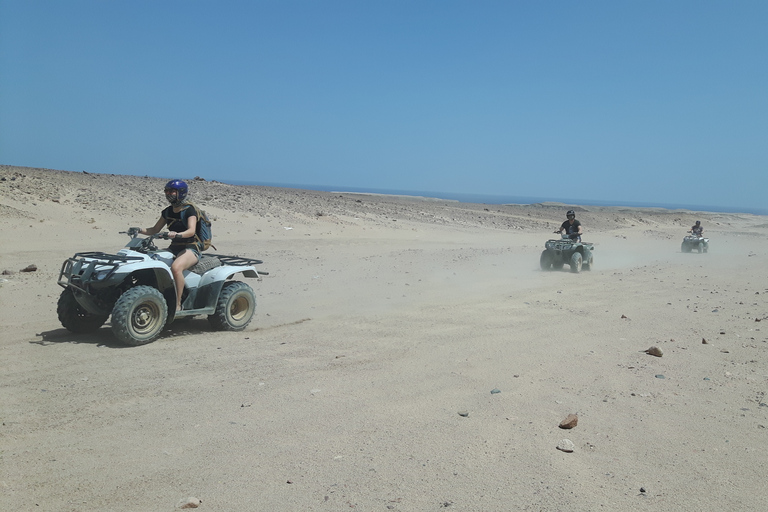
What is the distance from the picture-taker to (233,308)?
830 cm

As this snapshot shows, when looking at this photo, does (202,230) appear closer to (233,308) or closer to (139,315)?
(233,308)

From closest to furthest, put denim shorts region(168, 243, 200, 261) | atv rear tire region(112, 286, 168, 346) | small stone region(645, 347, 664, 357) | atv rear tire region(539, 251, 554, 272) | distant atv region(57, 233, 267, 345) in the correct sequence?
atv rear tire region(112, 286, 168, 346) < distant atv region(57, 233, 267, 345) < small stone region(645, 347, 664, 357) < denim shorts region(168, 243, 200, 261) < atv rear tire region(539, 251, 554, 272)

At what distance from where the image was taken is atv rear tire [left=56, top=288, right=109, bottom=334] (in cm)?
719

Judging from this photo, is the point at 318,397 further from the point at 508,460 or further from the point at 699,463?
the point at 699,463

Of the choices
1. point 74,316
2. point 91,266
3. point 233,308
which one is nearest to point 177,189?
point 91,266

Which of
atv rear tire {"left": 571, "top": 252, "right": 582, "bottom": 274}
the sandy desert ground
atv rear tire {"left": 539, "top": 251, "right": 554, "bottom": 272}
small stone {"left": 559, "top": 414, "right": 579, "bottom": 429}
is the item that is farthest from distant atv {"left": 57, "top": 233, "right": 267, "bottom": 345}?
atv rear tire {"left": 571, "top": 252, "right": 582, "bottom": 274}

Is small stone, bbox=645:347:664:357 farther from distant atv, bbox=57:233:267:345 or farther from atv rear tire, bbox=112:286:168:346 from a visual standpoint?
atv rear tire, bbox=112:286:168:346

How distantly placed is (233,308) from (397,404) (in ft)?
12.5

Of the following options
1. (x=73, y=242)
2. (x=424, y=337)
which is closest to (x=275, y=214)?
(x=73, y=242)

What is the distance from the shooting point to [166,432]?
14.9 feet

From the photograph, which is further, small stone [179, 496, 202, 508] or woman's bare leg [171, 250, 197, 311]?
woman's bare leg [171, 250, 197, 311]

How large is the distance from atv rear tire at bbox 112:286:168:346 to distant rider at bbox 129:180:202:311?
324 mm

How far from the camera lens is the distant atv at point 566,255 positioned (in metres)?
16.1

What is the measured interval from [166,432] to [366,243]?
1748cm
